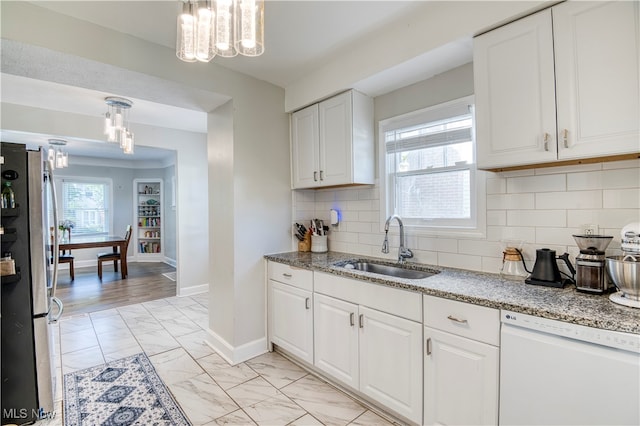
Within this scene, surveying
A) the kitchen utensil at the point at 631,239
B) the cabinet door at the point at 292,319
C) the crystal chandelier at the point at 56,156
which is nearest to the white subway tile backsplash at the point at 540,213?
the kitchen utensil at the point at 631,239

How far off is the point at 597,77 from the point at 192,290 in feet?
16.7

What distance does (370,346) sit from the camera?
194 centimetres

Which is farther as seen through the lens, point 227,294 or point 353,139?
point 227,294

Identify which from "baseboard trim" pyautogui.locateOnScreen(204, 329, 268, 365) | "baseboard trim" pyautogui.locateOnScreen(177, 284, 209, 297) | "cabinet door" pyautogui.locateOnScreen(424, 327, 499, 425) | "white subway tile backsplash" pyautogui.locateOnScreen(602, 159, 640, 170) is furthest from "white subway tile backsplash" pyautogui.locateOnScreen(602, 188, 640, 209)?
"baseboard trim" pyautogui.locateOnScreen(177, 284, 209, 297)

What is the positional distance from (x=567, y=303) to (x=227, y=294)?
242 cm

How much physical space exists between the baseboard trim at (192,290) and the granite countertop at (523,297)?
11.1ft

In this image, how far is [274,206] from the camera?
116 inches

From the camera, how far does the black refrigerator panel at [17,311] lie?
185 centimetres

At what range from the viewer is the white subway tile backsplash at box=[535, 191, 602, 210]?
5.34 ft

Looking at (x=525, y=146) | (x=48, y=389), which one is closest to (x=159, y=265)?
(x=48, y=389)

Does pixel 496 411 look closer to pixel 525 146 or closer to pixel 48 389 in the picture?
pixel 525 146

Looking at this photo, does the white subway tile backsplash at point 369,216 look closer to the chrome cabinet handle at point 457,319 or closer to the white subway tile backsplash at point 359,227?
the white subway tile backsplash at point 359,227

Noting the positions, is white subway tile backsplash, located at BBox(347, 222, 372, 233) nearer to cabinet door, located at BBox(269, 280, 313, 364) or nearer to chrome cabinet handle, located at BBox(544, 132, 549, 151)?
cabinet door, located at BBox(269, 280, 313, 364)

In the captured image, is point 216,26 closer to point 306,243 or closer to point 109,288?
point 306,243
